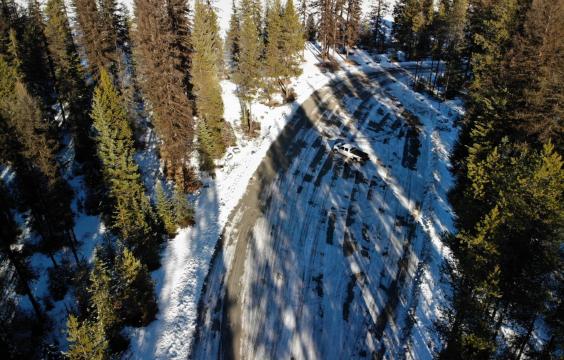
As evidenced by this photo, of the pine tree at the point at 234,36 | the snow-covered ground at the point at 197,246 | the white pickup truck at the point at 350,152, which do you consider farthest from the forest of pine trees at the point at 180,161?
the white pickup truck at the point at 350,152

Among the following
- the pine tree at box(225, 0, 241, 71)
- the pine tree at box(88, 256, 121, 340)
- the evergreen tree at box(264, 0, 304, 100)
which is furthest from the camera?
the pine tree at box(225, 0, 241, 71)

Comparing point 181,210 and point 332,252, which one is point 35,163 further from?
point 332,252

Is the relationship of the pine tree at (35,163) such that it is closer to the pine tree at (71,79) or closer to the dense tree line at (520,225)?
the pine tree at (71,79)

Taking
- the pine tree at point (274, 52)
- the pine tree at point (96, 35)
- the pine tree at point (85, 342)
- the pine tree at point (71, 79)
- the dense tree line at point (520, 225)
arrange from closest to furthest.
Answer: the dense tree line at point (520, 225)
the pine tree at point (85, 342)
the pine tree at point (71, 79)
the pine tree at point (96, 35)
the pine tree at point (274, 52)

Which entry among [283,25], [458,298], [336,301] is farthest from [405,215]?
[283,25]

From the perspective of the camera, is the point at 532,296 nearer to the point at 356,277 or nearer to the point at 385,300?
the point at 385,300

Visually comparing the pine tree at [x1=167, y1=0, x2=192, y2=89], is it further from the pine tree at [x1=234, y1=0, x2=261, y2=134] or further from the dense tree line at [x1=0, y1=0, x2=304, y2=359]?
the pine tree at [x1=234, y1=0, x2=261, y2=134]

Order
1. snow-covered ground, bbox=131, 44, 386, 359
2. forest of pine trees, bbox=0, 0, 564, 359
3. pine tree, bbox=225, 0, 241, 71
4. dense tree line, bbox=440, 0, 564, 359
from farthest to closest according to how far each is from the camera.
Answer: pine tree, bbox=225, 0, 241, 71 → snow-covered ground, bbox=131, 44, 386, 359 → forest of pine trees, bbox=0, 0, 564, 359 → dense tree line, bbox=440, 0, 564, 359

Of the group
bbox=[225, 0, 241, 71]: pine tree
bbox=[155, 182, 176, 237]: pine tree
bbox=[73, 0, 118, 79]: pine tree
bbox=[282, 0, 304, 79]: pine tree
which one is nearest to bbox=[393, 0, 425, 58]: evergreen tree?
bbox=[282, 0, 304, 79]: pine tree
